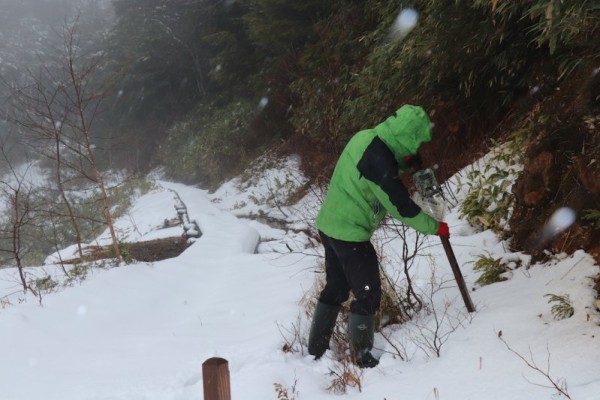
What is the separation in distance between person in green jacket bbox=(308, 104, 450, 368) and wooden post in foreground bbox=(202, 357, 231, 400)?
1.40 m

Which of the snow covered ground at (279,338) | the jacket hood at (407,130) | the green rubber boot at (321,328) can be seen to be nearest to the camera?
the snow covered ground at (279,338)

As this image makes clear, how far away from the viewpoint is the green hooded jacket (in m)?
2.49

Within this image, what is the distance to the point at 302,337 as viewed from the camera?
11.2 feet

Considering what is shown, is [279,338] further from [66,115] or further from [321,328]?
[66,115]

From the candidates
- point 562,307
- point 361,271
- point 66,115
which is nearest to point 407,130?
point 361,271

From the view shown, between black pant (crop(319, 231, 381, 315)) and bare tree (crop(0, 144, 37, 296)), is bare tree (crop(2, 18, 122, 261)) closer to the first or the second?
bare tree (crop(0, 144, 37, 296))

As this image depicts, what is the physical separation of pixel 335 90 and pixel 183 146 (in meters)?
16.7

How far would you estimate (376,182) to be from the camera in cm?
252

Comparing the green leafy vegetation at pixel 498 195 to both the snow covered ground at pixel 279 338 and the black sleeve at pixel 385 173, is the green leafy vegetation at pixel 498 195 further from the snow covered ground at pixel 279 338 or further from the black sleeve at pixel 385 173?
the black sleeve at pixel 385 173

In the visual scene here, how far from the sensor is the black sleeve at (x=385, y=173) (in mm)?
2490

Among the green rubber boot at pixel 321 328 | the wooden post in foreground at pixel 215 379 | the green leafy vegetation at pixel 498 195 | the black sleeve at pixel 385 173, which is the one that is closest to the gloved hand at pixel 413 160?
the black sleeve at pixel 385 173

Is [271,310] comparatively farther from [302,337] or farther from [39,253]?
[39,253]

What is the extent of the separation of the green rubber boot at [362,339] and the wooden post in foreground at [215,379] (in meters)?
1.43

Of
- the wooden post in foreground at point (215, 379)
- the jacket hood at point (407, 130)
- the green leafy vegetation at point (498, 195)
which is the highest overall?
the green leafy vegetation at point (498, 195)
